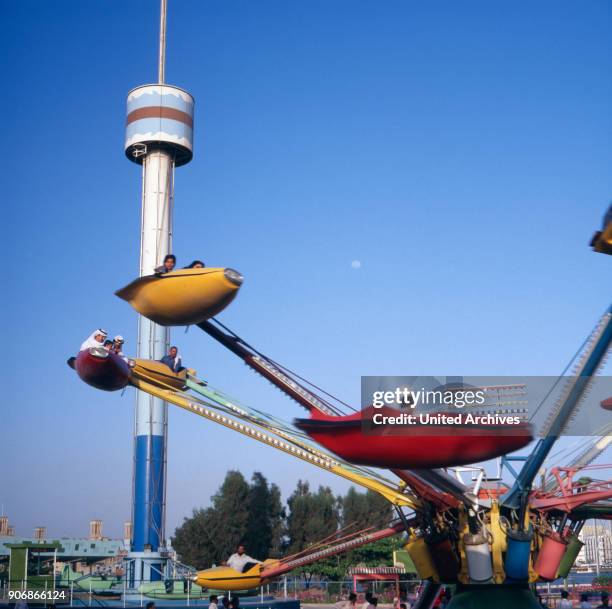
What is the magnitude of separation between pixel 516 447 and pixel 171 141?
93.7ft

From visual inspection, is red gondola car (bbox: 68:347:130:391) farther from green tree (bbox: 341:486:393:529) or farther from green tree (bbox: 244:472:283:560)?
green tree (bbox: 341:486:393:529)

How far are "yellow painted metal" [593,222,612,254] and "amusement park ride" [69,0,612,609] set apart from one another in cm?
180

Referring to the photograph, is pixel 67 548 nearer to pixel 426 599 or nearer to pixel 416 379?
pixel 426 599

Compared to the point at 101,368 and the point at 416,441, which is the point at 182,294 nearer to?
the point at 101,368

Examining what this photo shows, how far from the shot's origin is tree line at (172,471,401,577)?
52.4m

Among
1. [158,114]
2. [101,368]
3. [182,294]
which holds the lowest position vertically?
[101,368]

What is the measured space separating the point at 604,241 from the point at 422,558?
805cm

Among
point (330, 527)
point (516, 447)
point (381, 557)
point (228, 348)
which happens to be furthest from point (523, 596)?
point (330, 527)

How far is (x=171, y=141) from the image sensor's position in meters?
37.3

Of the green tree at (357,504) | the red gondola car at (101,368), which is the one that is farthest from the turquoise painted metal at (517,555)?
the green tree at (357,504)

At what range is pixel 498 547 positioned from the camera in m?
14.8

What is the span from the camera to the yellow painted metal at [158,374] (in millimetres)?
15625

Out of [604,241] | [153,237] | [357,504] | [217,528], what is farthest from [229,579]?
[357,504]

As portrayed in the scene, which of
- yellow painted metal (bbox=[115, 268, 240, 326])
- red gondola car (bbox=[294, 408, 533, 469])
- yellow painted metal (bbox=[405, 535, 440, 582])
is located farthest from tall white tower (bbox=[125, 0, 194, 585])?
red gondola car (bbox=[294, 408, 533, 469])
